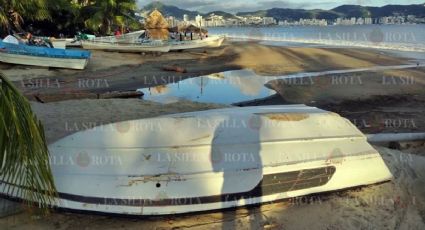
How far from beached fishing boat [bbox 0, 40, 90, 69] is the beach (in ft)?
1.03

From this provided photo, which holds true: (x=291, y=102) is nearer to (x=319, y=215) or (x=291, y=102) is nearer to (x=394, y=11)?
(x=319, y=215)

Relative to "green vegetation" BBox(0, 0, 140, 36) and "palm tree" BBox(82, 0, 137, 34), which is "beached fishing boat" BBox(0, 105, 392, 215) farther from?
"palm tree" BBox(82, 0, 137, 34)

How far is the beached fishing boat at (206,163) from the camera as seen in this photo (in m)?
5.04

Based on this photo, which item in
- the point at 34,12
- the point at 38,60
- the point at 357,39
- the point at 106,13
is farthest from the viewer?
the point at 357,39

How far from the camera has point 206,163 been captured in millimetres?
5320

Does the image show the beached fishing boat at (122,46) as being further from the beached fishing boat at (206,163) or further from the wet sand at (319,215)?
the wet sand at (319,215)

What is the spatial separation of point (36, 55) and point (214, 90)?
8097 millimetres

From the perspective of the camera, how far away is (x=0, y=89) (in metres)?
2.50

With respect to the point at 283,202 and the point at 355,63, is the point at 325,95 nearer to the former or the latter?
the point at 283,202

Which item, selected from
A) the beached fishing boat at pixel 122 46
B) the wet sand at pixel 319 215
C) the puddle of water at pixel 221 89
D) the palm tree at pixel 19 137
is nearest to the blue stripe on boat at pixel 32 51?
the puddle of water at pixel 221 89

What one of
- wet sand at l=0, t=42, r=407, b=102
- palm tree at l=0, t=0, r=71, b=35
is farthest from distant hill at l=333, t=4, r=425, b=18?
wet sand at l=0, t=42, r=407, b=102

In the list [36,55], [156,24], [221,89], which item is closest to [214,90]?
[221,89]

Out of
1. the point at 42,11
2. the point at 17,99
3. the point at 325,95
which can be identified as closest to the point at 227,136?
the point at 17,99

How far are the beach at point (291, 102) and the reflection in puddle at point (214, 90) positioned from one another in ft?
1.96
